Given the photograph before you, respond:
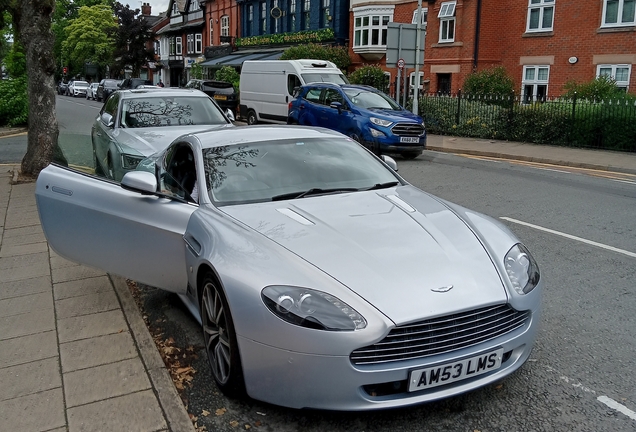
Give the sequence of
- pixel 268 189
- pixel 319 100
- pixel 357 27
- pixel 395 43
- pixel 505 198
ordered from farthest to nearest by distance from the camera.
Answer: pixel 357 27 → pixel 395 43 → pixel 319 100 → pixel 505 198 → pixel 268 189

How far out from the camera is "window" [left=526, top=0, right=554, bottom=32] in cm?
2386

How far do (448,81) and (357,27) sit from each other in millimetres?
6939

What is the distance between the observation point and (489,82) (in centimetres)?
2341

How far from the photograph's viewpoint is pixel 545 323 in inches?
182

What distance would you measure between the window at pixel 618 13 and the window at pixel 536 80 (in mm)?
2910

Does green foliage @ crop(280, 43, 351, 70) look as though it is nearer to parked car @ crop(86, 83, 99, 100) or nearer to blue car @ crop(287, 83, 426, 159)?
blue car @ crop(287, 83, 426, 159)

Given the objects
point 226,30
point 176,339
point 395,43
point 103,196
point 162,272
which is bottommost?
point 176,339

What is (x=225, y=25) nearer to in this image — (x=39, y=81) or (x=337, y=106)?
(x=337, y=106)

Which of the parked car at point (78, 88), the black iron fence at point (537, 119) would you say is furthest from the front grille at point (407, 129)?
the parked car at point (78, 88)

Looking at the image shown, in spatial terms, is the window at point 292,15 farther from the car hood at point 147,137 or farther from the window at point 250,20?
the car hood at point 147,137

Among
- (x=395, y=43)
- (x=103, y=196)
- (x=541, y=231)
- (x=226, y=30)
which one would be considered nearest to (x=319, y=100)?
(x=395, y=43)

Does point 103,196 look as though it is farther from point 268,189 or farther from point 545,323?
point 545,323

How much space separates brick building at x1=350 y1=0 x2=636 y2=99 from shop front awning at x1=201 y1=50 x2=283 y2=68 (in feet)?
29.9

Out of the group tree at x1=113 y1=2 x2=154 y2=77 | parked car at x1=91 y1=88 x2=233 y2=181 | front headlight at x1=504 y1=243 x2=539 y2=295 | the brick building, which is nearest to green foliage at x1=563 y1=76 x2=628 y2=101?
the brick building
